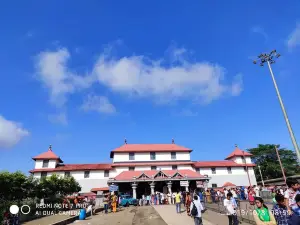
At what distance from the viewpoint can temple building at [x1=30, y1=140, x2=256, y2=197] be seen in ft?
127

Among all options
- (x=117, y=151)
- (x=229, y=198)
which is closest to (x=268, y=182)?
(x=117, y=151)

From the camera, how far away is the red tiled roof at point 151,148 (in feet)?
143

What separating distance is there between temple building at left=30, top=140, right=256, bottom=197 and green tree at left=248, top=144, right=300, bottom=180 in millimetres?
15577

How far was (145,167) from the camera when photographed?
136 feet

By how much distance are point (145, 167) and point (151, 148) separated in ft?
14.7

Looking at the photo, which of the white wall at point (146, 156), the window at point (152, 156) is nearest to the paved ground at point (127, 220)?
the white wall at point (146, 156)

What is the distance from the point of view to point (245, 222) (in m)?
11.4

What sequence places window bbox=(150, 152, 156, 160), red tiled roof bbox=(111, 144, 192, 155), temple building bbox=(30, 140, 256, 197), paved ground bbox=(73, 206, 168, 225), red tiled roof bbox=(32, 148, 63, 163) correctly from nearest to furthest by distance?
paved ground bbox=(73, 206, 168, 225) → temple building bbox=(30, 140, 256, 197) → red tiled roof bbox=(32, 148, 63, 163) → window bbox=(150, 152, 156, 160) → red tiled roof bbox=(111, 144, 192, 155)

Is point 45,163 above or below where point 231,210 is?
above

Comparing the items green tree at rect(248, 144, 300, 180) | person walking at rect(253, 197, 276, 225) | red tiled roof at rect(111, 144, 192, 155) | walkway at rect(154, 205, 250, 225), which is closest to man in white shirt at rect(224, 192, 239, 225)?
walkway at rect(154, 205, 250, 225)

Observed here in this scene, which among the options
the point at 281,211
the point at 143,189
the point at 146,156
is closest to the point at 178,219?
the point at 281,211

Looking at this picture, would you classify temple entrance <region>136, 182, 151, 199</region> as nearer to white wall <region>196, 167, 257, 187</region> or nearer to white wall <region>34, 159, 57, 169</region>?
white wall <region>196, 167, 257, 187</region>

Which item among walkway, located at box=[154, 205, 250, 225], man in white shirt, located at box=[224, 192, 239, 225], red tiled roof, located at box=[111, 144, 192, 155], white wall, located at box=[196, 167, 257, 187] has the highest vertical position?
red tiled roof, located at box=[111, 144, 192, 155]

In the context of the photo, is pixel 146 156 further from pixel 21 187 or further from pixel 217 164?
pixel 21 187
